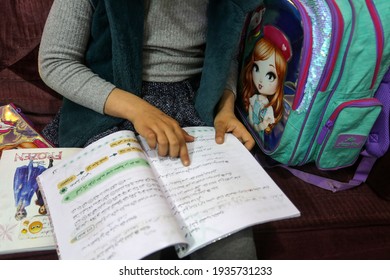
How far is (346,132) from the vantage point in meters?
0.65

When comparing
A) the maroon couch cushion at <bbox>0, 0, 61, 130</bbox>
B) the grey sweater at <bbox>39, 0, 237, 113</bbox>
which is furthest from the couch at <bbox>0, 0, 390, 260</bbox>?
the grey sweater at <bbox>39, 0, 237, 113</bbox>

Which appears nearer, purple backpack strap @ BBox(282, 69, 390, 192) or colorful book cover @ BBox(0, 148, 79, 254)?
colorful book cover @ BBox(0, 148, 79, 254)

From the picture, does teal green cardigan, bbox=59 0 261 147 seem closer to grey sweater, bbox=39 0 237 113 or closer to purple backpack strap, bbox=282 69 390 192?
grey sweater, bbox=39 0 237 113

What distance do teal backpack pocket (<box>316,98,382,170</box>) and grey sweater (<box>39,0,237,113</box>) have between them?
26cm

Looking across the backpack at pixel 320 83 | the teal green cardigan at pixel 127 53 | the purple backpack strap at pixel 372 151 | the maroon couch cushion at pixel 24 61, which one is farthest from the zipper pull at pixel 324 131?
the maroon couch cushion at pixel 24 61

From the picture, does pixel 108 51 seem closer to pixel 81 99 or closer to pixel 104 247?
pixel 81 99

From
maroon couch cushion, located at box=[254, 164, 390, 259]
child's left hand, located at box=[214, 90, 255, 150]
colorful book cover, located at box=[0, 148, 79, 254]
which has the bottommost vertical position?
maroon couch cushion, located at box=[254, 164, 390, 259]

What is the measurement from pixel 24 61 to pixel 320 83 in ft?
2.28

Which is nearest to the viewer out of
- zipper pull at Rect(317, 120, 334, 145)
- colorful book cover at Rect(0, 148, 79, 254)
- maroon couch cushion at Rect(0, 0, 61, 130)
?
colorful book cover at Rect(0, 148, 79, 254)

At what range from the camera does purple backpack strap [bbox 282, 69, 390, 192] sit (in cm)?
65

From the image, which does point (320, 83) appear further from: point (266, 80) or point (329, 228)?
point (329, 228)

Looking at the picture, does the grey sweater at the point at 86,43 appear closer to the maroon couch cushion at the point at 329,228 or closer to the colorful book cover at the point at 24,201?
the colorful book cover at the point at 24,201

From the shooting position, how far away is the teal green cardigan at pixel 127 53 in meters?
0.62
